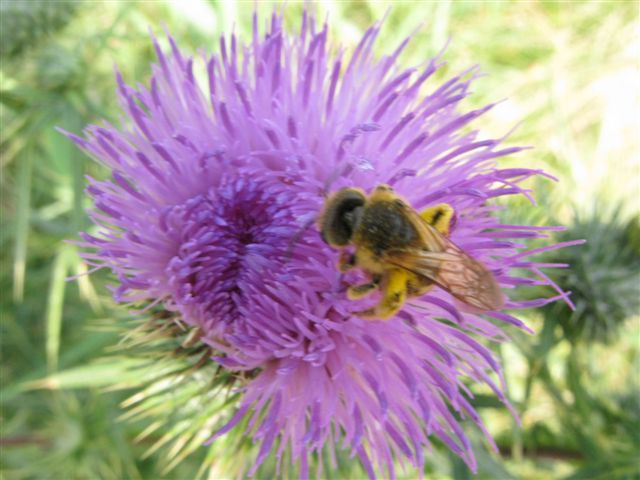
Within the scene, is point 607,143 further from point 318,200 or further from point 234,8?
point 318,200

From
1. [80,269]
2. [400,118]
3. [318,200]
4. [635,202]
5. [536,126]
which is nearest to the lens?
[318,200]

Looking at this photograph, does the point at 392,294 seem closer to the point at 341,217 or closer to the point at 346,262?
the point at 346,262

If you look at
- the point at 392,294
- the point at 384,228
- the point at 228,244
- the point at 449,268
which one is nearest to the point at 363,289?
the point at 392,294

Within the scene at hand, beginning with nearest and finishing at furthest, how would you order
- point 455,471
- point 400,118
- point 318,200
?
point 318,200 → point 400,118 → point 455,471

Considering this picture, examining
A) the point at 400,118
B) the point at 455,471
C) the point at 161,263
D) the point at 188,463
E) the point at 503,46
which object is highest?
the point at 503,46

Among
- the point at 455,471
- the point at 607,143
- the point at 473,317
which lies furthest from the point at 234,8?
the point at 607,143

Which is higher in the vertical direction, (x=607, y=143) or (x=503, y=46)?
(x=503, y=46)
